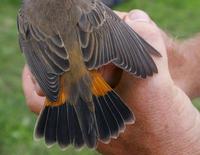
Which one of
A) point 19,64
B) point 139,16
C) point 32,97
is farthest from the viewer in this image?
point 19,64

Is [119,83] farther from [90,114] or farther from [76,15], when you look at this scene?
[76,15]

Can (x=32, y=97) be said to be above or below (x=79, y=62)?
below

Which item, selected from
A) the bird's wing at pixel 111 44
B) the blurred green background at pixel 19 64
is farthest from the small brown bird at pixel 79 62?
the blurred green background at pixel 19 64

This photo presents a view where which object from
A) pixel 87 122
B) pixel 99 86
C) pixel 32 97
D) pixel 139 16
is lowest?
pixel 32 97

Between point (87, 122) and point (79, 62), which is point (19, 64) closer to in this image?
point (79, 62)

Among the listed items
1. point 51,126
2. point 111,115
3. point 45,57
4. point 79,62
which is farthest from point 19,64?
point 111,115

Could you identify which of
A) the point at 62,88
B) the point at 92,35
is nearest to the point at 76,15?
the point at 92,35

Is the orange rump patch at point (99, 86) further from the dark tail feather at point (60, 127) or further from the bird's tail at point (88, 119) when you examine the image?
the dark tail feather at point (60, 127)
